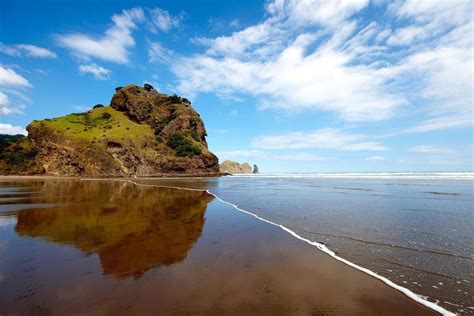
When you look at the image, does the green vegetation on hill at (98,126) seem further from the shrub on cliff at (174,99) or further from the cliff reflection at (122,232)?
the cliff reflection at (122,232)

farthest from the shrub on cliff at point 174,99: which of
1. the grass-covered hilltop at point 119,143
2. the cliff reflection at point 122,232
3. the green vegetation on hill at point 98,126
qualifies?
the cliff reflection at point 122,232

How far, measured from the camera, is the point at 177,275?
218 inches

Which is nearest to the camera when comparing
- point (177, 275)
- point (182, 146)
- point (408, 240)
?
point (177, 275)

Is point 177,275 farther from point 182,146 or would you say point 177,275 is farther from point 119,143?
point 182,146

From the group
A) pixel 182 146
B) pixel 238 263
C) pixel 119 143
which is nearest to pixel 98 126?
pixel 119 143

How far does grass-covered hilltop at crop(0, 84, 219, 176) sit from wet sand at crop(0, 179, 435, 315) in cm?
7524

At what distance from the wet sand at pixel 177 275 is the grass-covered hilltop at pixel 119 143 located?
75239mm

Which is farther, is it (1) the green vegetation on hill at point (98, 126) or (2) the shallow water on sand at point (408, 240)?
(1) the green vegetation on hill at point (98, 126)

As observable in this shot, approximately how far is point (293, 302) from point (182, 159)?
85.9 meters

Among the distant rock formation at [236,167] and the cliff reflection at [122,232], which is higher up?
the distant rock formation at [236,167]

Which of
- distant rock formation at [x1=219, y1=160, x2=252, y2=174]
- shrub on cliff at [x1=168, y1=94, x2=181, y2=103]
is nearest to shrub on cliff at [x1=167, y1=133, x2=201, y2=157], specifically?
shrub on cliff at [x1=168, y1=94, x2=181, y2=103]

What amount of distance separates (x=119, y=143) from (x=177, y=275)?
83.5m

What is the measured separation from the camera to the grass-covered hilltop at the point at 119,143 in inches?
3002

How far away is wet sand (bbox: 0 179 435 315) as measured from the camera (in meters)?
4.27
